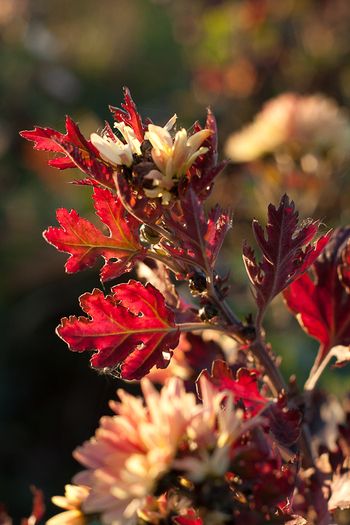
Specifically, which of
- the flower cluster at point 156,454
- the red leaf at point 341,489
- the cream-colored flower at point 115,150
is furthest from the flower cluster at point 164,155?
the red leaf at point 341,489

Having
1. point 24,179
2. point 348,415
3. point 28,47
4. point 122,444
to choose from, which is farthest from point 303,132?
point 28,47

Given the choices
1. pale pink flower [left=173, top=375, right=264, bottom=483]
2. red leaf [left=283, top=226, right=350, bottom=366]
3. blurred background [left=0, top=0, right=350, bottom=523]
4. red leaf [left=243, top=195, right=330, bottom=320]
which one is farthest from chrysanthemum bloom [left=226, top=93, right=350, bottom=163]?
pale pink flower [left=173, top=375, right=264, bottom=483]

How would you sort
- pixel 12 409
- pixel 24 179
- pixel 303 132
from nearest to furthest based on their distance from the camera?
pixel 303 132, pixel 12 409, pixel 24 179

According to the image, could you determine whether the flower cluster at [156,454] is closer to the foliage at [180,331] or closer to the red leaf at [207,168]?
the foliage at [180,331]

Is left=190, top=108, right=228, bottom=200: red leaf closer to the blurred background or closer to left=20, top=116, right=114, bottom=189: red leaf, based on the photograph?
left=20, top=116, right=114, bottom=189: red leaf

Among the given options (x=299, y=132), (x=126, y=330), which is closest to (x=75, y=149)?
(x=126, y=330)

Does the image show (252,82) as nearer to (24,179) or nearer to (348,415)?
(24,179)
